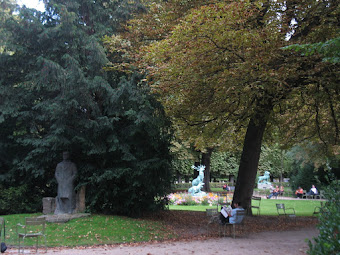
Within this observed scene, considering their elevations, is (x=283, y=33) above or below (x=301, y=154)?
above

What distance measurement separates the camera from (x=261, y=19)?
13.4 meters

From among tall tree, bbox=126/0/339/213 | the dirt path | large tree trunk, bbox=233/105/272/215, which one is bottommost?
the dirt path

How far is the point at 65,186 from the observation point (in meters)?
14.6

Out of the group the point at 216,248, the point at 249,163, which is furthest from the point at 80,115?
the point at 216,248

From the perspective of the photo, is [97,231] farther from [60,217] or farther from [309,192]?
[309,192]

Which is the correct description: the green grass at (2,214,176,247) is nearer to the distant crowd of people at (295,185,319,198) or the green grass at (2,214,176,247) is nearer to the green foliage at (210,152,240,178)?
the distant crowd of people at (295,185,319,198)

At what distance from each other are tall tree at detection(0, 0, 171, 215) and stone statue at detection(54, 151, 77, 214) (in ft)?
2.08

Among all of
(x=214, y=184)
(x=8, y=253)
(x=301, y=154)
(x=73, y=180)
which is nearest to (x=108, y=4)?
(x=73, y=180)

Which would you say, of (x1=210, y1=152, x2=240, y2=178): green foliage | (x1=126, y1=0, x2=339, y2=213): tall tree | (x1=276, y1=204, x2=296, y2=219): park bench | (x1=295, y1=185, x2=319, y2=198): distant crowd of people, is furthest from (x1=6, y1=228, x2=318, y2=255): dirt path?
(x1=210, y1=152, x2=240, y2=178): green foliage

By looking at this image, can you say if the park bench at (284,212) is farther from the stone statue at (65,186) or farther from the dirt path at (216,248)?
the stone statue at (65,186)

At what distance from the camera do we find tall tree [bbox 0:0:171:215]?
1461 cm

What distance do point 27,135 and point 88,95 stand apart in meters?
3.56

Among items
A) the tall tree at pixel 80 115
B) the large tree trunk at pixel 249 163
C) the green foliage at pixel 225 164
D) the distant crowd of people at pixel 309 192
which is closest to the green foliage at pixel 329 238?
the tall tree at pixel 80 115

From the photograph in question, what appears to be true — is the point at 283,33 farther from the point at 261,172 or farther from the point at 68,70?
the point at 261,172
